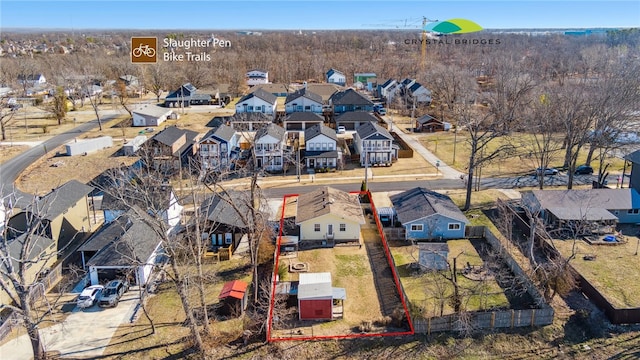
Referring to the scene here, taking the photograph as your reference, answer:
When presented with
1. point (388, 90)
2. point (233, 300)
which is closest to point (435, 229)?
point (233, 300)

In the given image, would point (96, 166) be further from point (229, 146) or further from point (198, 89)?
point (198, 89)

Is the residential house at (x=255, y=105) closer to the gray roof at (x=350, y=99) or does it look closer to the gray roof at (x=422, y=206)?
the gray roof at (x=350, y=99)

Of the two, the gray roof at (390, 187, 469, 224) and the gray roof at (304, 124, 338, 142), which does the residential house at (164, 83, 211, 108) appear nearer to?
the gray roof at (304, 124, 338, 142)

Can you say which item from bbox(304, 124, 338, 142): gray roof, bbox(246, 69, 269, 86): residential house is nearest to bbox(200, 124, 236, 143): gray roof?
bbox(304, 124, 338, 142): gray roof

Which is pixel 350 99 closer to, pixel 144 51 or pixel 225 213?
pixel 225 213

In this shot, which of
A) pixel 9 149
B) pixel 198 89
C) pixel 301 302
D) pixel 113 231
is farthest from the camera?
pixel 198 89

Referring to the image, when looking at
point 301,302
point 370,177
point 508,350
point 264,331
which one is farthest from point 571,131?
point 264,331
